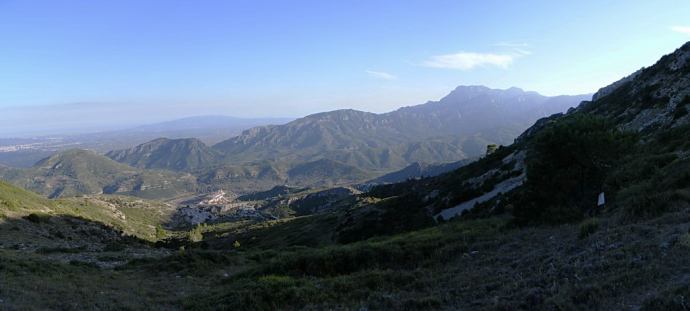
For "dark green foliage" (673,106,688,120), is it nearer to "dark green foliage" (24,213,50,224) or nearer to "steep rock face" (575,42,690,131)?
"steep rock face" (575,42,690,131)

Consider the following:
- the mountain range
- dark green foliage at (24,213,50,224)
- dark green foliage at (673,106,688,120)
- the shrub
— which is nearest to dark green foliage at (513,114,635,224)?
the mountain range

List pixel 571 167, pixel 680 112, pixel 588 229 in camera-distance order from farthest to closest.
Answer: pixel 680 112, pixel 571 167, pixel 588 229

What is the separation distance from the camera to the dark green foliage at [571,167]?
16.2m

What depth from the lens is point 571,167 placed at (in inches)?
683

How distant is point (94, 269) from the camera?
19.5 metres

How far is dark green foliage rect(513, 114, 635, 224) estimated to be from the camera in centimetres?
1625

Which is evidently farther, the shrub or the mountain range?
the shrub

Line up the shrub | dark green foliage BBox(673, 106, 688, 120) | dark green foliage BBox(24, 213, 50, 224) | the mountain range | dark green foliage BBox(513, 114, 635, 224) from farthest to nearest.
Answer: dark green foliage BBox(24, 213, 50, 224)
dark green foliage BBox(673, 106, 688, 120)
dark green foliage BBox(513, 114, 635, 224)
the shrub
the mountain range

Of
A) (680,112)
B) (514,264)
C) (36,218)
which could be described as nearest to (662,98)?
(680,112)

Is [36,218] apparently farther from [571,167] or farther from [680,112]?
[680,112]

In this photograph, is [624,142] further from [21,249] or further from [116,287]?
[21,249]

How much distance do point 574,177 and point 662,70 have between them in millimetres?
63419

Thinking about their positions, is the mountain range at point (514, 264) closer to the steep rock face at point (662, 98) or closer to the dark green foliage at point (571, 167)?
the dark green foliage at point (571, 167)

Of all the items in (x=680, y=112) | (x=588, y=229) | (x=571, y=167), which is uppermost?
(x=680, y=112)
